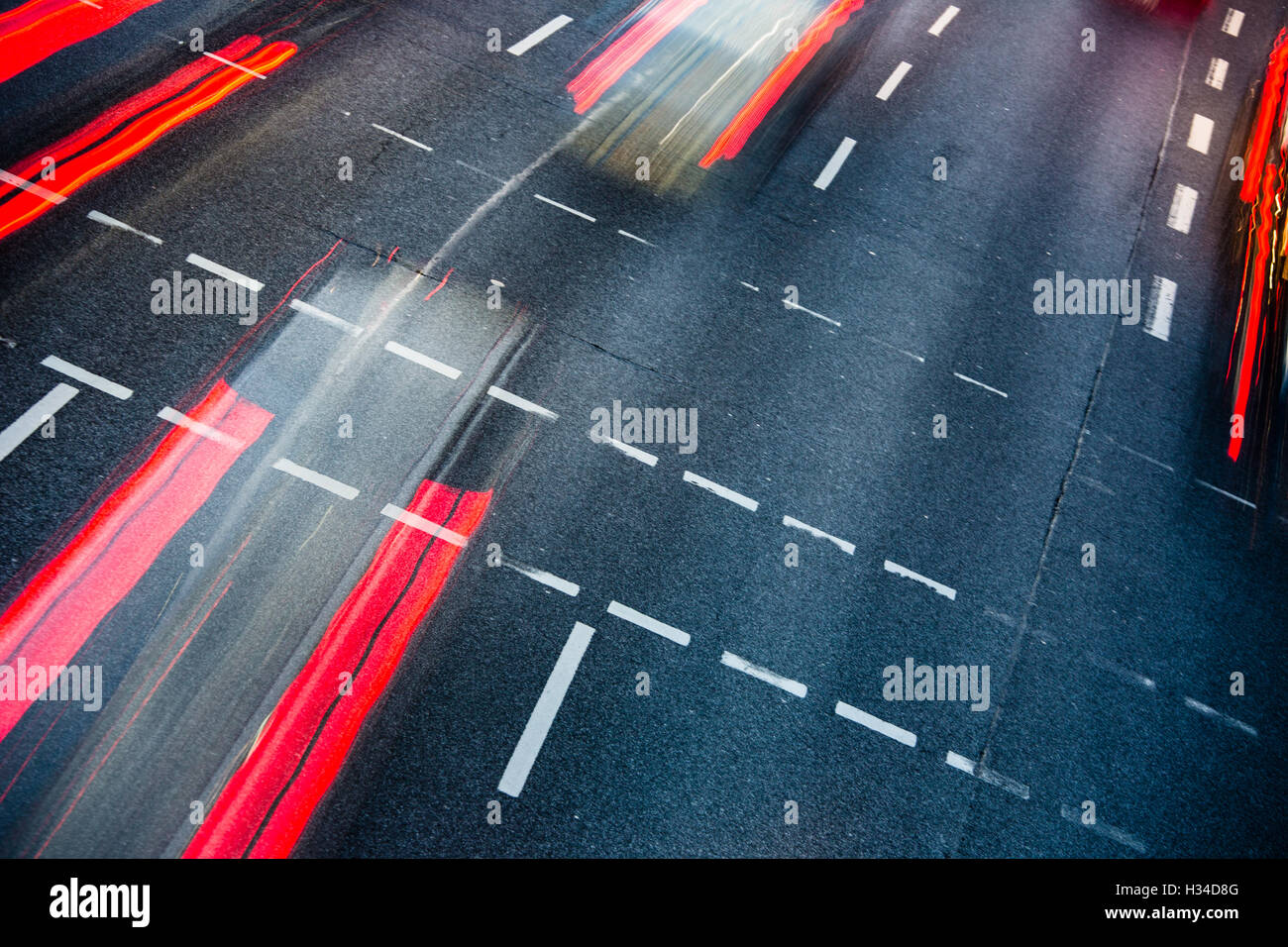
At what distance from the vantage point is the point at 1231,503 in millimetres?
9742

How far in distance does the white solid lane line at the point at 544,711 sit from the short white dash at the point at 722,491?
1852 millimetres

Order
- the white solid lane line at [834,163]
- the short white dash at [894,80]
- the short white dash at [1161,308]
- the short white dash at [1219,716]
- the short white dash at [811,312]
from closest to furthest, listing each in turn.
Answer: the short white dash at [1219,716]
the short white dash at [811,312]
the short white dash at [1161,308]
the white solid lane line at [834,163]
the short white dash at [894,80]

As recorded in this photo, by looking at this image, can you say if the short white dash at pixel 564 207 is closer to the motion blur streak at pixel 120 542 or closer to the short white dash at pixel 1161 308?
the motion blur streak at pixel 120 542

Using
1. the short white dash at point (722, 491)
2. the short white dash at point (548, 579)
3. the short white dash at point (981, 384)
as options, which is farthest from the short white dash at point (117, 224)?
the short white dash at point (981, 384)

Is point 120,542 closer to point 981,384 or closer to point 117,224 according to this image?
point 117,224

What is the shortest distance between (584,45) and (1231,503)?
9.94 meters

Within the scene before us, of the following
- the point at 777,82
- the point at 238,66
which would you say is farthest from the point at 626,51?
the point at 238,66

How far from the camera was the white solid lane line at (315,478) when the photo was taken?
24.8 ft

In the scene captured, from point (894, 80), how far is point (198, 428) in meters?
11.5

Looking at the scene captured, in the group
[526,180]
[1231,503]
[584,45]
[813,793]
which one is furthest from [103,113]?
[1231,503]

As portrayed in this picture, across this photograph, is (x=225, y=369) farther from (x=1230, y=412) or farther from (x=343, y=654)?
(x=1230, y=412)

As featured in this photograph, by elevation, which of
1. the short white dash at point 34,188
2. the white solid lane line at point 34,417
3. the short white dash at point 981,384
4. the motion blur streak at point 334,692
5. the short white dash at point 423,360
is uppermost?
the short white dash at point 981,384

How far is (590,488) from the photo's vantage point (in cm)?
813
